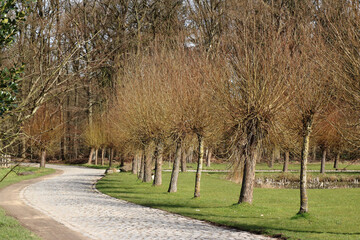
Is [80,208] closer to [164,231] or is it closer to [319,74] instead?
[164,231]

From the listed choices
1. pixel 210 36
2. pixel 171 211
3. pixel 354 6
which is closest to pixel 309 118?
pixel 354 6

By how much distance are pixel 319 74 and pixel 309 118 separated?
161 cm

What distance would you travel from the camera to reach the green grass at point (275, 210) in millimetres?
13523

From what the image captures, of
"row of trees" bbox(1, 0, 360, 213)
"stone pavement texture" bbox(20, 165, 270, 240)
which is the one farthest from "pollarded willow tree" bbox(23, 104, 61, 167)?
"stone pavement texture" bbox(20, 165, 270, 240)

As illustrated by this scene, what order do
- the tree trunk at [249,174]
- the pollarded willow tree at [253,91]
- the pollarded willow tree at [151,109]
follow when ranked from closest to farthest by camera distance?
the pollarded willow tree at [253,91], the tree trunk at [249,174], the pollarded willow tree at [151,109]

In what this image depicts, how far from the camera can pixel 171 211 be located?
17641 mm

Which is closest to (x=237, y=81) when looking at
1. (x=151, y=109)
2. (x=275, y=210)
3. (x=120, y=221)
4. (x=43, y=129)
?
(x=275, y=210)

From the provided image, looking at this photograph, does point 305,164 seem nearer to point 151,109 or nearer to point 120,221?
point 120,221

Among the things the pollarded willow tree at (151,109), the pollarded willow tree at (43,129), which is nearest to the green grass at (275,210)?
the pollarded willow tree at (151,109)

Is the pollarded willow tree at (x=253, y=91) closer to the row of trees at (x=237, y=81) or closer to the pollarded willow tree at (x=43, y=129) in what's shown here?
the row of trees at (x=237, y=81)

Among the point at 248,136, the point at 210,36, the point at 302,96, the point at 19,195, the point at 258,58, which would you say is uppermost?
the point at 210,36

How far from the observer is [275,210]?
1770 cm

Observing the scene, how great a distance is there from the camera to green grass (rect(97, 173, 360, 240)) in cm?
1352

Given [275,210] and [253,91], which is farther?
[275,210]
